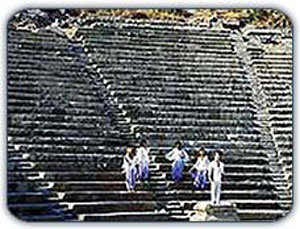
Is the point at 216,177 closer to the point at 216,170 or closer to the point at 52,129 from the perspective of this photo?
the point at 216,170

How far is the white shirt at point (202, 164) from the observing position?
2311 millimetres

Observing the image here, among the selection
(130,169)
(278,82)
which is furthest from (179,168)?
(278,82)

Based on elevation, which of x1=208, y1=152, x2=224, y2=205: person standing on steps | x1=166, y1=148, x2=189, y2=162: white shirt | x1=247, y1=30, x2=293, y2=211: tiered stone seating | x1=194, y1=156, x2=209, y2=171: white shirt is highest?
x1=247, y1=30, x2=293, y2=211: tiered stone seating

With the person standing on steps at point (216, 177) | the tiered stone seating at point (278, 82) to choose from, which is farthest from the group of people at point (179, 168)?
the tiered stone seating at point (278, 82)

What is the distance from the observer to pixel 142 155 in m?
2.32

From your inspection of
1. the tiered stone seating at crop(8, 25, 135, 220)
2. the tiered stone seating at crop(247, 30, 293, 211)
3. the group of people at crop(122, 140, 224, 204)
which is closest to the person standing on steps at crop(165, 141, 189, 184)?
the group of people at crop(122, 140, 224, 204)

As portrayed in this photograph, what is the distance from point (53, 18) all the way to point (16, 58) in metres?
0.16

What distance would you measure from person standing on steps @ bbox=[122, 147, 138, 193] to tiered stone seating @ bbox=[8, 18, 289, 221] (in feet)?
A: 0.06

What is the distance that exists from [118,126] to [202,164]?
261 mm

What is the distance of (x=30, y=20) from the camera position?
7.68ft

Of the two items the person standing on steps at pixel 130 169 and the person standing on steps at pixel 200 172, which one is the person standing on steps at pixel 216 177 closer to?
the person standing on steps at pixel 200 172

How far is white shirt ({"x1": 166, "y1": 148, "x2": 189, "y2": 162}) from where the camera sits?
2.31 metres

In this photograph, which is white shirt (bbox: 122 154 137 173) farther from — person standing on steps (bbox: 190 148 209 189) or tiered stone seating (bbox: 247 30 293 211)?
tiered stone seating (bbox: 247 30 293 211)

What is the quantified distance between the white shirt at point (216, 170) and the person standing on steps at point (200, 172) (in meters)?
0.01
